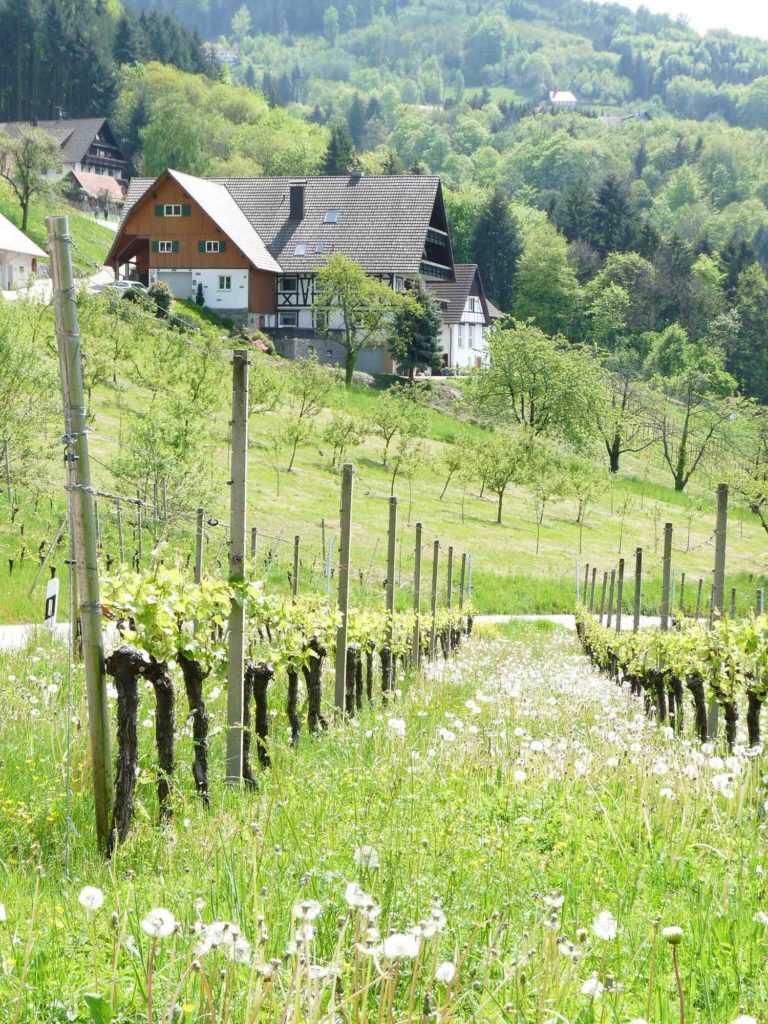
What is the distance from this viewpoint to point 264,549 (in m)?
30.9

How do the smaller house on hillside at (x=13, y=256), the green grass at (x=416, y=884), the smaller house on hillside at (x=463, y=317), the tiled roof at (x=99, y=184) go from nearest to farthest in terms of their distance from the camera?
1. the green grass at (x=416, y=884)
2. the smaller house on hillside at (x=13, y=256)
3. the smaller house on hillside at (x=463, y=317)
4. the tiled roof at (x=99, y=184)

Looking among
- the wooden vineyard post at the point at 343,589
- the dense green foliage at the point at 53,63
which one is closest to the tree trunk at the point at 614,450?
the wooden vineyard post at the point at 343,589

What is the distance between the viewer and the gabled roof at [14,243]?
211 feet

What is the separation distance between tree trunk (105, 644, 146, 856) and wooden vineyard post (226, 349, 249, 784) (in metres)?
1.09

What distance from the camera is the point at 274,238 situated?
7606 centimetres

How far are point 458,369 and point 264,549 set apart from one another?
44.1 meters

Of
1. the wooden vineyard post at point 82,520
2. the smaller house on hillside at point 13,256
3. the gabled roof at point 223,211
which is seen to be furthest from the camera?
the gabled roof at point 223,211

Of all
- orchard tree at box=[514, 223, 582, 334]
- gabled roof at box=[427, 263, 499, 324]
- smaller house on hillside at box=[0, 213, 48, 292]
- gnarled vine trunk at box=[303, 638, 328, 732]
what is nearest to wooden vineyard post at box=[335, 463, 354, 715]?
gnarled vine trunk at box=[303, 638, 328, 732]

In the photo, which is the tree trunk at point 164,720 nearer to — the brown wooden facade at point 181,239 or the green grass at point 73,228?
the brown wooden facade at point 181,239

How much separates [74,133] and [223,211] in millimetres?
54043

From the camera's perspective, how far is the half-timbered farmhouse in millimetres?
71625

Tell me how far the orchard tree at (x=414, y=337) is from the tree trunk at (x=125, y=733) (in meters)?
59.6

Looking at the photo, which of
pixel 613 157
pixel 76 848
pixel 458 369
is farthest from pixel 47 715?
pixel 613 157

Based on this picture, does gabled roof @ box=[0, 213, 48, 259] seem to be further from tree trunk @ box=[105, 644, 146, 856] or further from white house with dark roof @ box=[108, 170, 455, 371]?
tree trunk @ box=[105, 644, 146, 856]
